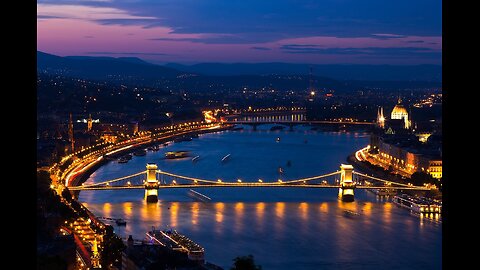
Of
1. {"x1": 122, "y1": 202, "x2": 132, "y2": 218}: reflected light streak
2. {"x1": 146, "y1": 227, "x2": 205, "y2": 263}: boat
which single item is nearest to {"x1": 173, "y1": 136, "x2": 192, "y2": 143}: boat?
{"x1": 122, "y1": 202, "x2": 132, "y2": 218}: reflected light streak

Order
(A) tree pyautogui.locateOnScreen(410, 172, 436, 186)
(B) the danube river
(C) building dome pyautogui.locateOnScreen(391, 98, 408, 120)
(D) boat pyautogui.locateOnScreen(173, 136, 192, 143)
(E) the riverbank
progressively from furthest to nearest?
(C) building dome pyautogui.locateOnScreen(391, 98, 408, 120), (D) boat pyautogui.locateOnScreen(173, 136, 192, 143), (E) the riverbank, (A) tree pyautogui.locateOnScreen(410, 172, 436, 186), (B) the danube river

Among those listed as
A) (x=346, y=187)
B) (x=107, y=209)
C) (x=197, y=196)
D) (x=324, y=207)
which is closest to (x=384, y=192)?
(x=346, y=187)

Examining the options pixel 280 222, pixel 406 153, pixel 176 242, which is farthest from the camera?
pixel 406 153

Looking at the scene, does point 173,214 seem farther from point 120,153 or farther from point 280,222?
point 120,153

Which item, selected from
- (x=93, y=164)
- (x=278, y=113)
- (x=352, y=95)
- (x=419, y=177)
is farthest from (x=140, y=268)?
(x=352, y=95)

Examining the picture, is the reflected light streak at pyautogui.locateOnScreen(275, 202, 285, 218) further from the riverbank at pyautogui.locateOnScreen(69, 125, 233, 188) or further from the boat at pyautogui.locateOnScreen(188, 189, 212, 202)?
the riverbank at pyautogui.locateOnScreen(69, 125, 233, 188)
